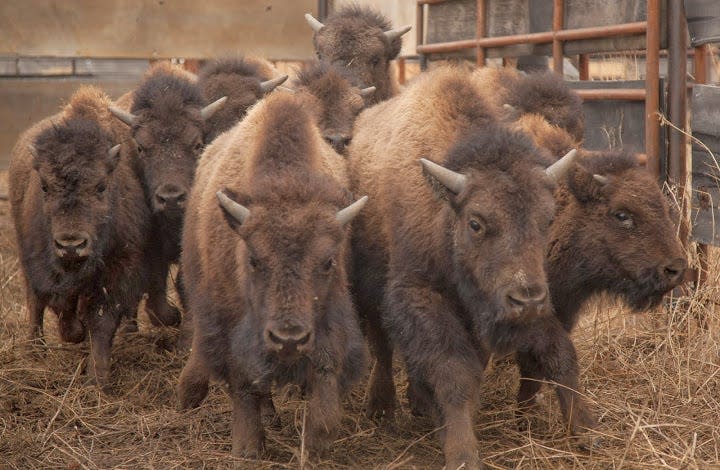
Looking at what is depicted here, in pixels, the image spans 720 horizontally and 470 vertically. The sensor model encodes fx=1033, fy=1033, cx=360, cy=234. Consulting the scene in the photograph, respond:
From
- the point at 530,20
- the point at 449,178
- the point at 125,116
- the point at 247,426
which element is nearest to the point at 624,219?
the point at 449,178

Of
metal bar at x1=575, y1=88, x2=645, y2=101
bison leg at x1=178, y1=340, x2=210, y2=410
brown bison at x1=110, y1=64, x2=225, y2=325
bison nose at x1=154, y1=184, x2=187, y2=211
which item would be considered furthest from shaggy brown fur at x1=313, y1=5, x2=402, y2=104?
bison leg at x1=178, y1=340, x2=210, y2=410

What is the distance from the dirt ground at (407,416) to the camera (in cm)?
608

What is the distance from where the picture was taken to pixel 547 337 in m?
6.19

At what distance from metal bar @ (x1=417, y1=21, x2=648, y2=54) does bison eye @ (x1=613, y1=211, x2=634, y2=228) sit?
87.4 inches

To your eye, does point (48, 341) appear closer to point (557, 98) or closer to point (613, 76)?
point (557, 98)

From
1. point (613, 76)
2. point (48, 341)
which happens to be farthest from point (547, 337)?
point (613, 76)

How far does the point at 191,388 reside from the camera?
7250 mm

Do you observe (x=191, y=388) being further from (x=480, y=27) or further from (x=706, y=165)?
(x=480, y=27)

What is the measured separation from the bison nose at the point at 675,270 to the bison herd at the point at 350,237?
13mm

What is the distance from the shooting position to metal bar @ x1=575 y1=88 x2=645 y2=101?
27.5ft

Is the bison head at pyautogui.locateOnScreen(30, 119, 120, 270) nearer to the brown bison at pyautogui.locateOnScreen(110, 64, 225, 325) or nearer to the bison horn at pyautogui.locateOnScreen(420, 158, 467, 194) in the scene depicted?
the brown bison at pyautogui.locateOnScreen(110, 64, 225, 325)

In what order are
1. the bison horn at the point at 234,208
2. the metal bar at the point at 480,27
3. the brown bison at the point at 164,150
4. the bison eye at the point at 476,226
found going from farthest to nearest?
the metal bar at the point at 480,27 → the brown bison at the point at 164,150 → the bison eye at the point at 476,226 → the bison horn at the point at 234,208

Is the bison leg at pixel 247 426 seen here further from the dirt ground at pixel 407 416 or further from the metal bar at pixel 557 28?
the metal bar at pixel 557 28

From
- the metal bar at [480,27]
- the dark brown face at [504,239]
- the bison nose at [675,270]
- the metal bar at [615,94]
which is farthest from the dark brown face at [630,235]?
the metal bar at [480,27]
